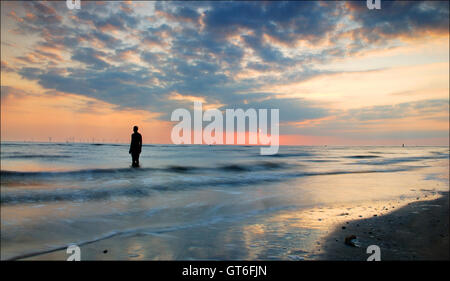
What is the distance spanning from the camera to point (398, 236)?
430cm

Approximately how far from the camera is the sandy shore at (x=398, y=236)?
3555 millimetres

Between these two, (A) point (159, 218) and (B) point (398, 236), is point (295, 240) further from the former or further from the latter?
(A) point (159, 218)

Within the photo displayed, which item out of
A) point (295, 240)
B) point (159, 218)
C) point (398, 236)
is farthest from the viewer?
point (159, 218)

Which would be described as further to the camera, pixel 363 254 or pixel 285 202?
pixel 285 202

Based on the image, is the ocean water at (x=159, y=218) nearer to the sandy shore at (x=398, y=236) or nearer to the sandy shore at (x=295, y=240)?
the sandy shore at (x=295, y=240)

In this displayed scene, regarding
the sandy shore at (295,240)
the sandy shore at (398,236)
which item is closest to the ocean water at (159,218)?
the sandy shore at (295,240)

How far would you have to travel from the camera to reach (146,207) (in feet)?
21.9

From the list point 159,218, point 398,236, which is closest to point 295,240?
point 398,236

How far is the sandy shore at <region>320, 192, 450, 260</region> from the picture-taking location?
355 cm

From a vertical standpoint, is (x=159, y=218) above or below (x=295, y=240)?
below

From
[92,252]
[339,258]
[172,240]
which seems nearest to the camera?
[339,258]
